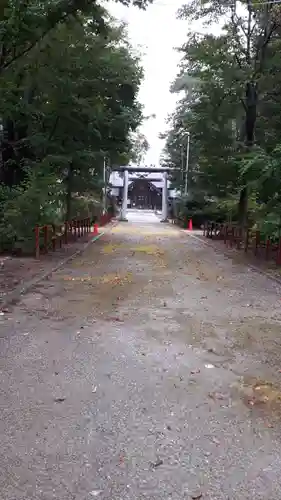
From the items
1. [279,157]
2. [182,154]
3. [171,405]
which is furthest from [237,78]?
[182,154]

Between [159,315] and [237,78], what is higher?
[237,78]

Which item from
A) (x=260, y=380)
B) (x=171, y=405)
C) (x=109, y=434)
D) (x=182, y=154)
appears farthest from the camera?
(x=182, y=154)

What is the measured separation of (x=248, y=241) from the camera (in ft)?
74.9

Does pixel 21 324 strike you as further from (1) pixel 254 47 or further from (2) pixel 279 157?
(1) pixel 254 47

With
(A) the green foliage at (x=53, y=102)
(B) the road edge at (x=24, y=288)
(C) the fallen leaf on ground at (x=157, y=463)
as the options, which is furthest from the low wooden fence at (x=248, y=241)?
(C) the fallen leaf on ground at (x=157, y=463)

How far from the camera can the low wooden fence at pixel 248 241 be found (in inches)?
715

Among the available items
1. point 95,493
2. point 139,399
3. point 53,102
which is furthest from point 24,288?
point 53,102

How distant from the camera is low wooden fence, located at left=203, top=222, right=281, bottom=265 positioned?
18.2 meters

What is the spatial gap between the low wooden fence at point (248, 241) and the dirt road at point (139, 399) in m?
8.43

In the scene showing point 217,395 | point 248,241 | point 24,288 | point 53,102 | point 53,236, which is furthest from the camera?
point 248,241

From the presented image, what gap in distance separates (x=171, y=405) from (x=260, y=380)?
1290mm

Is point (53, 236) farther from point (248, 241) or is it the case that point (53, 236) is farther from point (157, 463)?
point (157, 463)

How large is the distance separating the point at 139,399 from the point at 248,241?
1865 centimetres

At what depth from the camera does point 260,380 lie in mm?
5566
